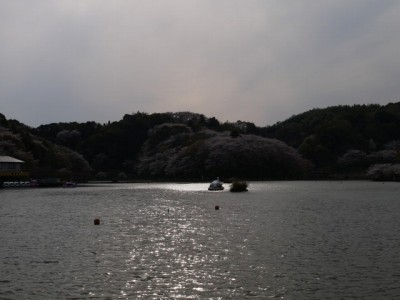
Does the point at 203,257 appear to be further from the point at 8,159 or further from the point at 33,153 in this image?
the point at 33,153

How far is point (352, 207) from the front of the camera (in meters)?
63.5

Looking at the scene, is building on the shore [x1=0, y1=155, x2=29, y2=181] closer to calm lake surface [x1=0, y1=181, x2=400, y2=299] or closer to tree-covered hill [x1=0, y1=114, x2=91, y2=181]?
tree-covered hill [x1=0, y1=114, x2=91, y2=181]

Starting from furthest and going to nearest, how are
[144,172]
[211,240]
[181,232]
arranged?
[144,172]
[181,232]
[211,240]

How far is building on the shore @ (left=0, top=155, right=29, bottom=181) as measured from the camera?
410 feet

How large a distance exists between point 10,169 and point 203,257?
107 metres

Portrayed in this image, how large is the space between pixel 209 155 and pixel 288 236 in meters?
130

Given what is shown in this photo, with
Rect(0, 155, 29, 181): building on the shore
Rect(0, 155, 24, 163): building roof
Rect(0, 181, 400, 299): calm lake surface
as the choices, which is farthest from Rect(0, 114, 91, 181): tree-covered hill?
Rect(0, 181, 400, 299): calm lake surface

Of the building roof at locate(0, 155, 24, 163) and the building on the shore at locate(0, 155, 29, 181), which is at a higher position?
the building roof at locate(0, 155, 24, 163)

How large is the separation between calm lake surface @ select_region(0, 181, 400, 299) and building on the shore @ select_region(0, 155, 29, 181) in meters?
75.4

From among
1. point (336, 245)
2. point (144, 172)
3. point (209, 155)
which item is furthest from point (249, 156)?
point (336, 245)

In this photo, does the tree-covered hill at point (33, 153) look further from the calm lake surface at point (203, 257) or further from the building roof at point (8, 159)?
the calm lake surface at point (203, 257)

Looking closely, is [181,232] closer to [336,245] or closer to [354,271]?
[336,245]

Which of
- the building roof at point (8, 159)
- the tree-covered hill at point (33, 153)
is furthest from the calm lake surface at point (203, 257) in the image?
the tree-covered hill at point (33, 153)

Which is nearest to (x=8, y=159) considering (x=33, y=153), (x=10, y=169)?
(x=10, y=169)
